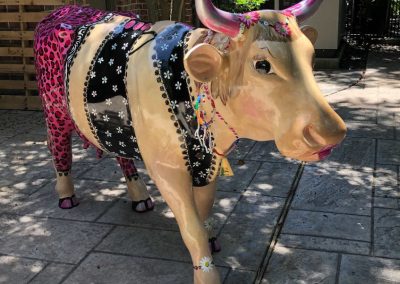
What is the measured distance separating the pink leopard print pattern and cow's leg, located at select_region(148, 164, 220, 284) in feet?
3.38

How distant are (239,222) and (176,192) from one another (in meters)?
1.30

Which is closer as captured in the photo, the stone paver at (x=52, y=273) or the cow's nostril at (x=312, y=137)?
the cow's nostril at (x=312, y=137)

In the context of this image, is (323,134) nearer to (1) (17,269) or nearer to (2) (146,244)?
(2) (146,244)

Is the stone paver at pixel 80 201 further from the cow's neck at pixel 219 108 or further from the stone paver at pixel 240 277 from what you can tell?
the cow's neck at pixel 219 108

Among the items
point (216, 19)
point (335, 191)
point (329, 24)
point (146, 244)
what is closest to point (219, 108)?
point (216, 19)

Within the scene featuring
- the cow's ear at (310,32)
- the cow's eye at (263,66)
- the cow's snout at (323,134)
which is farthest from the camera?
the cow's ear at (310,32)

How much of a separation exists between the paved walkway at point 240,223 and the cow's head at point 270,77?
1.27 metres

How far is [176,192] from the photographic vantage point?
2.96 m

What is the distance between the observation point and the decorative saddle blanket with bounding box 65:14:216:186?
287 cm

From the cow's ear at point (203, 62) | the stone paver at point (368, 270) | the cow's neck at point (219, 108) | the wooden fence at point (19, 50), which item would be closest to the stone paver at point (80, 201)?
the cow's neck at point (219, 108)

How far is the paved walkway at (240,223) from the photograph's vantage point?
346 cm

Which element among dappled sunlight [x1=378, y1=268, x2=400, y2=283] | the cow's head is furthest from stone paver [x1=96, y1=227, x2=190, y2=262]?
the cow's head

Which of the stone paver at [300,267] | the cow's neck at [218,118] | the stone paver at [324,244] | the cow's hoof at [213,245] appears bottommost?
the stone paver at [324,244]

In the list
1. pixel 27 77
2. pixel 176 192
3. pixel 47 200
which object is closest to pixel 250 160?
pixel 47 200
